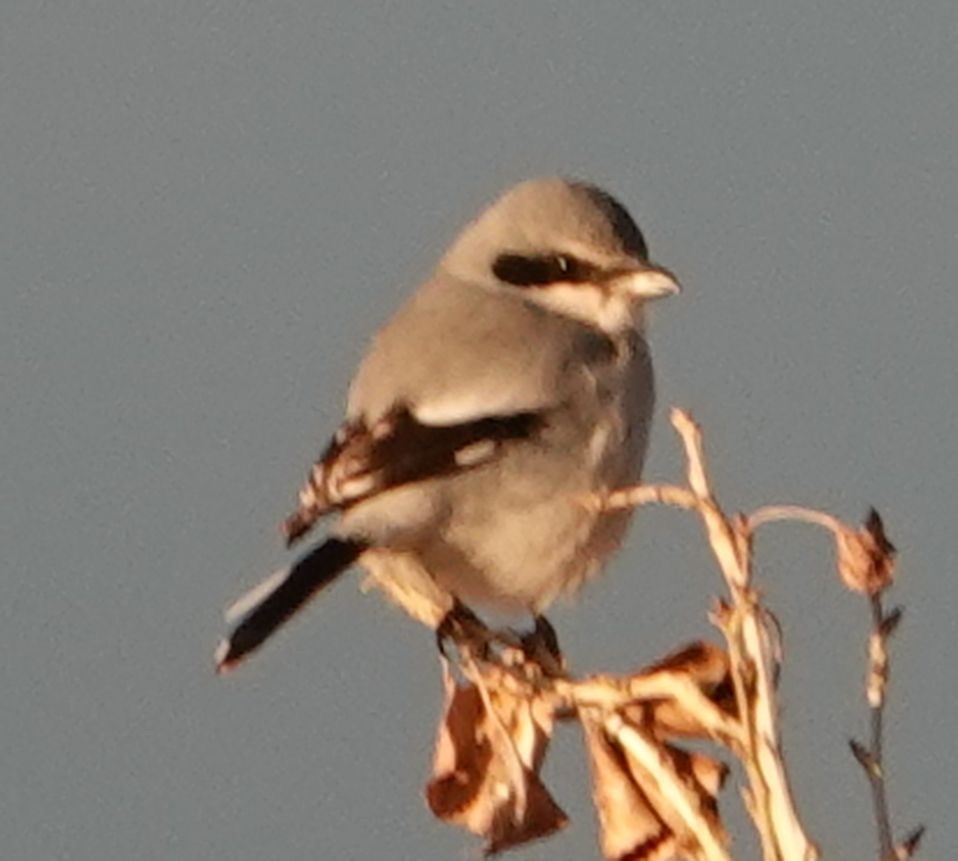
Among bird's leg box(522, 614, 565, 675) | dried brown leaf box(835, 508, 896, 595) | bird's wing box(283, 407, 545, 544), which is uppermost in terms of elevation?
dried brown leaf box(835, 508, 896, 595)

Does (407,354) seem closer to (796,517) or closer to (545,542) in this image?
(545,542)

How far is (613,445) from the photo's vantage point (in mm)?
2926

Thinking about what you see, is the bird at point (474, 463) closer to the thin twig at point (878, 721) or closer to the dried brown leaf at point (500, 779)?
the dried brown leaf at point (500, 779)

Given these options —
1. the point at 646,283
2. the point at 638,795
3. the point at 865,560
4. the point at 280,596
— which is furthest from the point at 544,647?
the point at 865,560

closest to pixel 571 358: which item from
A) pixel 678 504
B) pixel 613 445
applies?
pixel 613 445

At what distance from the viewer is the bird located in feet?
9.14

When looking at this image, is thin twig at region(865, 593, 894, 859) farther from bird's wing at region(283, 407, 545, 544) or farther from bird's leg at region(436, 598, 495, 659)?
bird's wing at region(283, 407, 545, 544)

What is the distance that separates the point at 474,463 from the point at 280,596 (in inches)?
11.7

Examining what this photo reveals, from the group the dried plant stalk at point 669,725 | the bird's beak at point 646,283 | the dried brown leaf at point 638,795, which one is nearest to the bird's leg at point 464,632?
the dried plant stalk at point 669,725

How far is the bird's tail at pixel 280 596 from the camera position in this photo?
8.68ft

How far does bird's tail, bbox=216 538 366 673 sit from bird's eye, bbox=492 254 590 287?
21.8 inches

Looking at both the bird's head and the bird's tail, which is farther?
the bird's head

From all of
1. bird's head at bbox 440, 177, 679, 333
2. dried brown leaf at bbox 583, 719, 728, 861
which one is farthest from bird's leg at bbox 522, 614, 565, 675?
bird's head at bbox 440, 177, 679, 333

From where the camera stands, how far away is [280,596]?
106 inches
